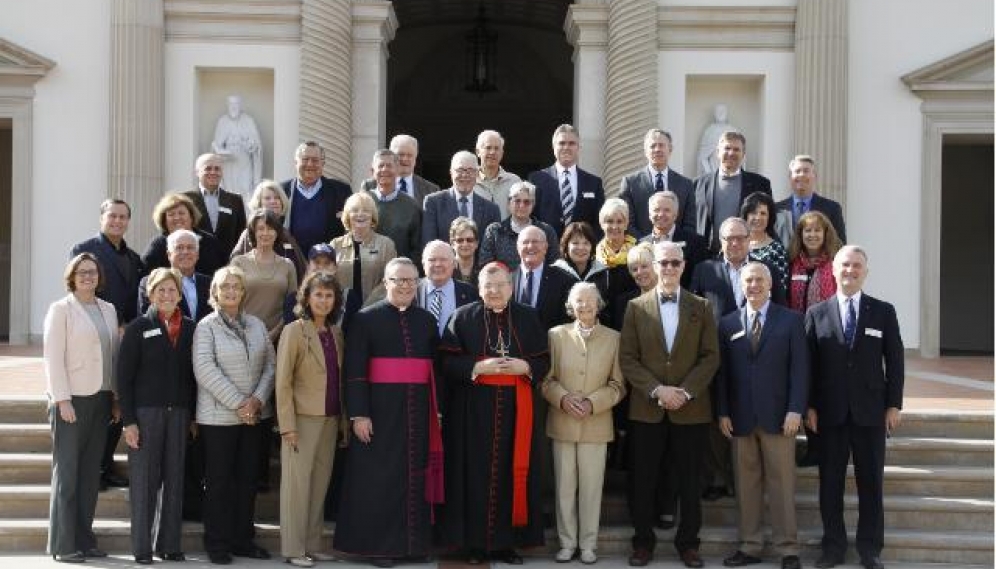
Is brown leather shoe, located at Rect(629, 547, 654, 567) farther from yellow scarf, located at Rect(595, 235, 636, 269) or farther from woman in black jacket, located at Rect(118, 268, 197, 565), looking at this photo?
woman in black jacket, located at Rect(118, 268, 197, 565)

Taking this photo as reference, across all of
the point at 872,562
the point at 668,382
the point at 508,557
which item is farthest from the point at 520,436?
the point at 872,562

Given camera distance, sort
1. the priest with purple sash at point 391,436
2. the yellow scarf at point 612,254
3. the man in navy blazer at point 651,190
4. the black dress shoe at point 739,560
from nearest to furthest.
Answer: the priest with purple sash at point 391,436, the black dress shoe at point 739,560, the yellow scarf at point 612,254, the man in navy blazer at point 651,190

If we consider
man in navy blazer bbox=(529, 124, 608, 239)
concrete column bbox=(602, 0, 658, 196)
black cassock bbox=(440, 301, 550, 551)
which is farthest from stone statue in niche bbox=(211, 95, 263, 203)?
black cassock bbox=(440, 301, 550, 551)

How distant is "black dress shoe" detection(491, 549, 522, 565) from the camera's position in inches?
287

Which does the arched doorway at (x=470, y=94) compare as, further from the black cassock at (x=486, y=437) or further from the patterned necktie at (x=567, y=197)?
the black cassock at (x=486, y=437)

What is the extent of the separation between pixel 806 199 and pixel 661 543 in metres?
2.80

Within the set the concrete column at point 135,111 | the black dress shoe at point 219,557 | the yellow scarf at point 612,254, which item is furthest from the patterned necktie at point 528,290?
the concrete column at point 135,111

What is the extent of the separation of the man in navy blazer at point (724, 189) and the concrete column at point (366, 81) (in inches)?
254

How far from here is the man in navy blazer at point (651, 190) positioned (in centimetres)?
875

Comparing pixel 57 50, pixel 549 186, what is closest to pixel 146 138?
pixel 57 50

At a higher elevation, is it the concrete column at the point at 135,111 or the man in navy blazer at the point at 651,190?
the concrete column at the point at 135,111

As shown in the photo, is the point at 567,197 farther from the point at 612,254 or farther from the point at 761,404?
the point at 761,404

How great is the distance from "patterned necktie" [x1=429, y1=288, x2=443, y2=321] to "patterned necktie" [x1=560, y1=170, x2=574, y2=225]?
169 cm

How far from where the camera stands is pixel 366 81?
14578mm
